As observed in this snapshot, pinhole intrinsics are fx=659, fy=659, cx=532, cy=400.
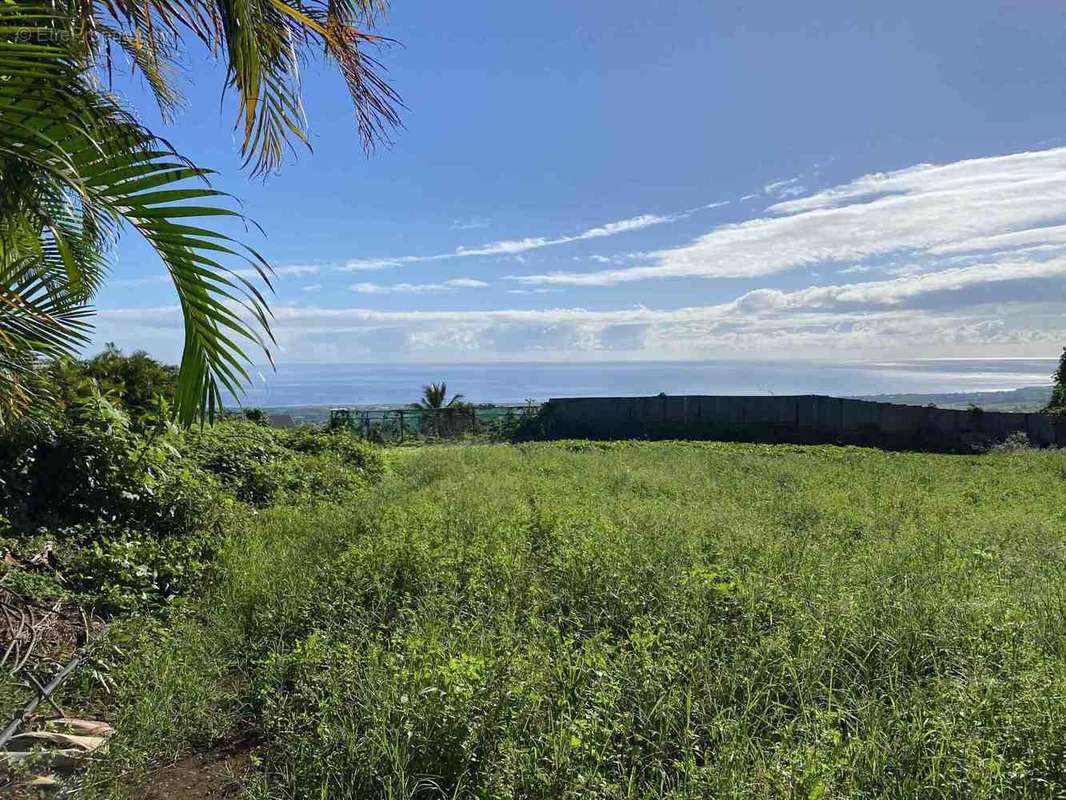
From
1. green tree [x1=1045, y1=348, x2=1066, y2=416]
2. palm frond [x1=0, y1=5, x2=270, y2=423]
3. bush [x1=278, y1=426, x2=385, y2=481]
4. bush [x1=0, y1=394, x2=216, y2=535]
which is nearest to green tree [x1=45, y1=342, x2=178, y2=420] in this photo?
bush [x1=278, y1=426, x2=385, y2=481]

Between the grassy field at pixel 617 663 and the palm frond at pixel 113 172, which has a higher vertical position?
the palm frond at pixel 113 172

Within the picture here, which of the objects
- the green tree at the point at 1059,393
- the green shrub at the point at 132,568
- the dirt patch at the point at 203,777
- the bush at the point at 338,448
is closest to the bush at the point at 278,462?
the bush at the point at 338,448

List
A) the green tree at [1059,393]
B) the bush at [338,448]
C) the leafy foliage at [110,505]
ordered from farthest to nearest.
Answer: the green tree at [1059,393] < the bush at [338,448] < the leafy foliage at [110,505]

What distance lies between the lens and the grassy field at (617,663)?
2.53 meters

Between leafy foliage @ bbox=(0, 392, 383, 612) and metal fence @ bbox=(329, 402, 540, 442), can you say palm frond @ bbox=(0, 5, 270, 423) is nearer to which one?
leafy foliage @ bbox=(0, 392, 383, 612)

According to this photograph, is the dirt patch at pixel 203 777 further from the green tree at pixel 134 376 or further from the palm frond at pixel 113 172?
the green tree at pixel 134 376

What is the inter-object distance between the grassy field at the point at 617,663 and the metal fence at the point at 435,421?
652 inches

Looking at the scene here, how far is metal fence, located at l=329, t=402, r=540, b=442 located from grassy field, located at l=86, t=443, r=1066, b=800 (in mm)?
16568

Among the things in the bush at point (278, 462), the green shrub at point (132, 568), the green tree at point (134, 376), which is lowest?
the green shrub at point (132, 568)

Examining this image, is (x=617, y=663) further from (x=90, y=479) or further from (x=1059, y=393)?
(x=1059, y=393)

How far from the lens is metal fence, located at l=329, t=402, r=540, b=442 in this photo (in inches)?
901

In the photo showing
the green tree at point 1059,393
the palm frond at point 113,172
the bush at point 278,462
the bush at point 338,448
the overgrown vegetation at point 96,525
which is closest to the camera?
→ the palm frond at point 113,172

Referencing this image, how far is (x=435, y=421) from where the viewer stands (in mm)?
24266

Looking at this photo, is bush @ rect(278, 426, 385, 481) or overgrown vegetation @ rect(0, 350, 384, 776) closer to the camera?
overgrown vegetation @ rect(0, 350, 384, 776)
